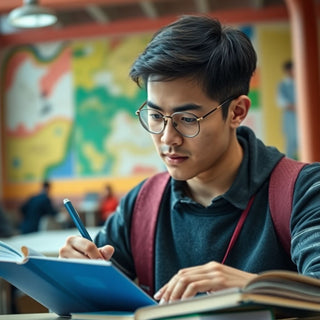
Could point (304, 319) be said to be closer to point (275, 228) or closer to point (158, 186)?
point (275, 228)

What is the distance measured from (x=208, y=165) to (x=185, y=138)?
94 mm

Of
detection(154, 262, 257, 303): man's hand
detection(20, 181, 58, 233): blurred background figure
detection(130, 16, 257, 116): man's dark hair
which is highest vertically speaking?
detection(130, 16, 257, 116): man's dark hair

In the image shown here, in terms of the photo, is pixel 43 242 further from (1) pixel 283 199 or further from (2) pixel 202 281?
(2) pixel 202 281

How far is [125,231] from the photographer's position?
143 cm

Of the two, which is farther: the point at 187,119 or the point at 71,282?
the point at 187,119

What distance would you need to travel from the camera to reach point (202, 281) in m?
0.90

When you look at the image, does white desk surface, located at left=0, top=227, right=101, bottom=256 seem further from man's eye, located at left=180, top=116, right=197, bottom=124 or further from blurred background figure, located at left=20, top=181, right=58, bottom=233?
blurred background figure, located at left=20, top=181, right=58, bottom=233

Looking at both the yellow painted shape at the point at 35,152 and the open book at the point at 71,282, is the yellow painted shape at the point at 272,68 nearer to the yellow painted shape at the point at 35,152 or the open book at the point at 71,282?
the yellow painted shape at the point at 35,152

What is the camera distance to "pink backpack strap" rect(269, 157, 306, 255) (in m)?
1.23

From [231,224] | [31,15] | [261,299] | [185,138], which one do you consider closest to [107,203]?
[31,15]

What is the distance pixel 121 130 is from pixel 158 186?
8.69 metres

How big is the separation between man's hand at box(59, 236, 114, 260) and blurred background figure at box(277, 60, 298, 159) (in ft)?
28.0

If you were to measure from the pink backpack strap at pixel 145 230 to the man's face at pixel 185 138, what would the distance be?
0.59ft

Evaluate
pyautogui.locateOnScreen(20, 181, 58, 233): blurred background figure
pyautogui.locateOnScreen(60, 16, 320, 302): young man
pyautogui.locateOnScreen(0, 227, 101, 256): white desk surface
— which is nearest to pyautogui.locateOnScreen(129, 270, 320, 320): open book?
pyautogui.locateOnScreen(60, 16, 320, 302): young man
